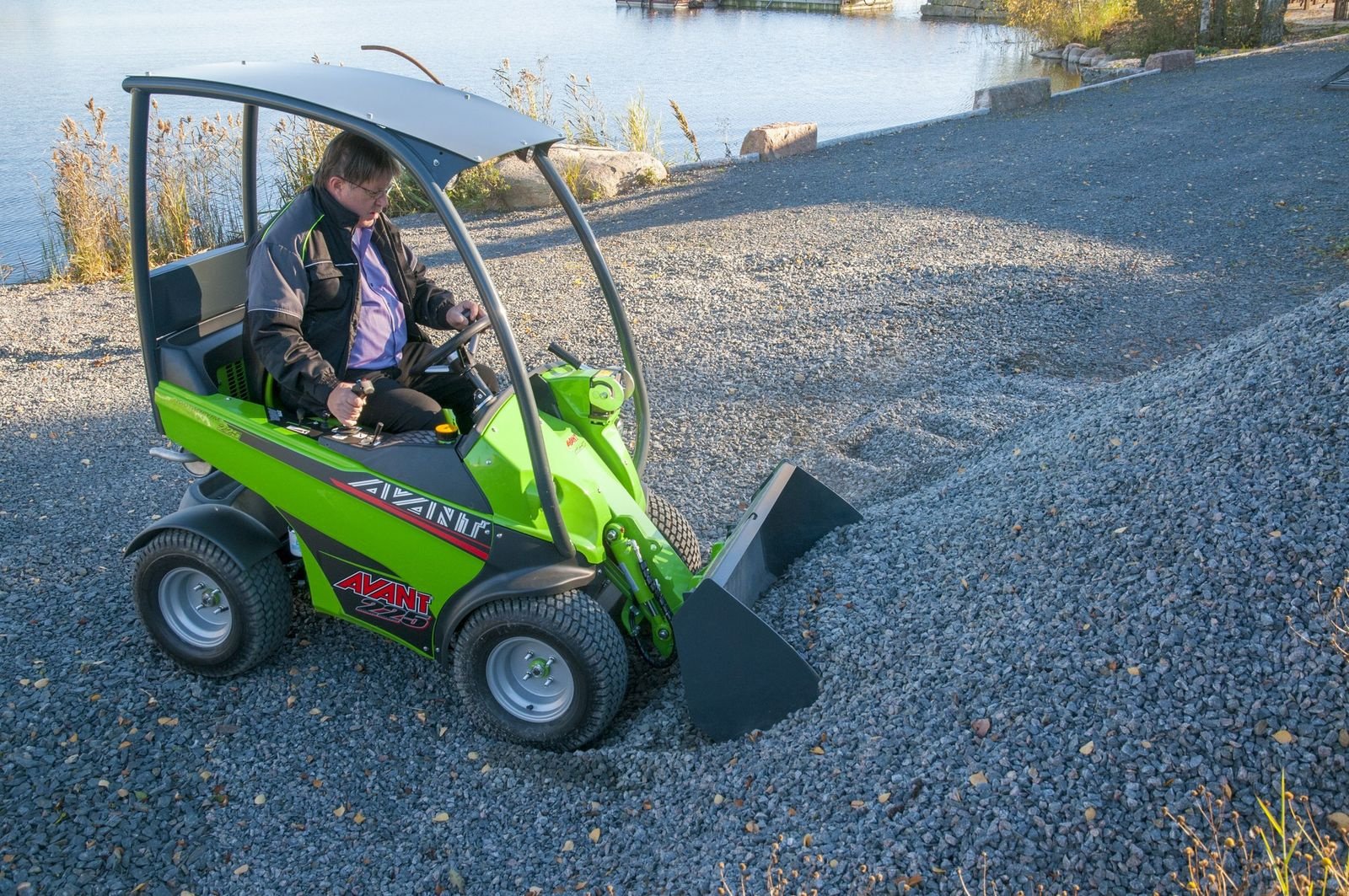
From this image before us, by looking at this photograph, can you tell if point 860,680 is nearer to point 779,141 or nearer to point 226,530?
point 226,530

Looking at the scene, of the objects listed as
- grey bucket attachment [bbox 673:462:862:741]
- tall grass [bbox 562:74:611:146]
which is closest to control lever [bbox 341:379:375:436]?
grey bucket attachment [bbox 673:462:862:741]

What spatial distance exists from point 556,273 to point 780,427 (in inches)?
123

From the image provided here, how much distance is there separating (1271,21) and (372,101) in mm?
16261

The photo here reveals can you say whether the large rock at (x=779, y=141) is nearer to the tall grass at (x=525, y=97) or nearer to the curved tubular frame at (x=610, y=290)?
the tall grass at (x=525, y=97)

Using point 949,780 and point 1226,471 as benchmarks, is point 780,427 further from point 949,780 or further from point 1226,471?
point 949,780

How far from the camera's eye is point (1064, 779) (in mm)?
2322

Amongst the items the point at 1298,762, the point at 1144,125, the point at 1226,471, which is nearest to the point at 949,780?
the point at 1298,762

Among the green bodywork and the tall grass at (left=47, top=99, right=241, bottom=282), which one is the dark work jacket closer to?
the green bodywork

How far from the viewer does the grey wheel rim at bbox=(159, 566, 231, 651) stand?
3342 mm

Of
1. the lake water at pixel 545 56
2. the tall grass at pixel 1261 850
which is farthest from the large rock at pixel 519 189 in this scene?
the tall grass at pixel 1261 850

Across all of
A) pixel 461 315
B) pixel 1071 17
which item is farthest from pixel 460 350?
pixel 1071 17

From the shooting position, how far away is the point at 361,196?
3.10m

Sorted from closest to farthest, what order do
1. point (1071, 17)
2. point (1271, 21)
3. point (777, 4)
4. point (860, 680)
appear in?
point (860, 680)
point (1271, 21)
point (1071, 17)
point (777, 4)

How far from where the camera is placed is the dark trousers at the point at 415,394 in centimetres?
320
